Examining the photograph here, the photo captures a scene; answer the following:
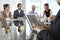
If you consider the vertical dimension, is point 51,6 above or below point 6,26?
above

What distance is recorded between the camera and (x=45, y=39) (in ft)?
5.05

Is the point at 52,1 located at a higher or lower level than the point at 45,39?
higher

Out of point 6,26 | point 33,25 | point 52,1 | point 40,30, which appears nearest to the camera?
point 40,30

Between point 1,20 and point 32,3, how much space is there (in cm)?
226

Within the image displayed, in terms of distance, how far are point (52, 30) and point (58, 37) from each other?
0.08 m

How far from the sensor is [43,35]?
1.54 meters

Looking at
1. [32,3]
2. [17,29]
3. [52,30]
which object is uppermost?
[32,3]

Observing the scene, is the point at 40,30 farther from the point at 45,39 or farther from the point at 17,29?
the point at 17,29

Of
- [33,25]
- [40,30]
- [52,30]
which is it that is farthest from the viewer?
→ [33,25]

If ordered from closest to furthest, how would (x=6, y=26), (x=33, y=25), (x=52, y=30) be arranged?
(x=52, y=30) < (x=33, y=25) < (x=6, y=26)

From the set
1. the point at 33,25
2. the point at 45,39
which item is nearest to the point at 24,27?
the point at 33,25

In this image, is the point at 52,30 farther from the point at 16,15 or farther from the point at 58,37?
the point at 16,15

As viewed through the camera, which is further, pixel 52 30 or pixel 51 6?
pixel 51 6

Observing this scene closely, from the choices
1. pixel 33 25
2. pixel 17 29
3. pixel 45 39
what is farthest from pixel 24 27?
pixel 45 39
